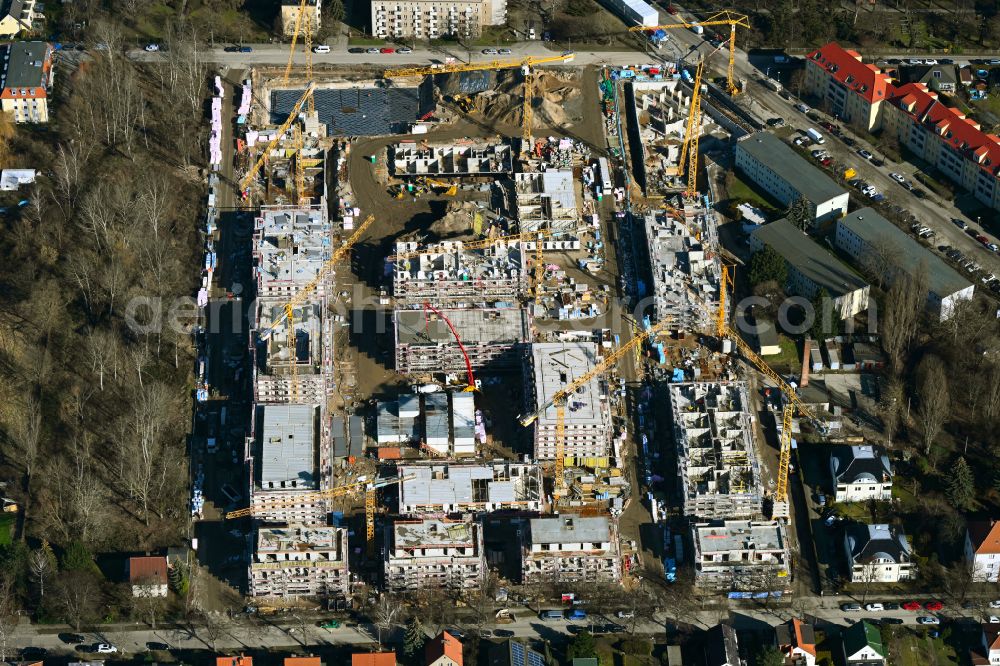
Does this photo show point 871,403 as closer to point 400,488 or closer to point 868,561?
point 868,561

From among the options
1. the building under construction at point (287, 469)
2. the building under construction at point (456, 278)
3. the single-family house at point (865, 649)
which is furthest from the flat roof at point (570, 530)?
the building under construction at point (456, 278)

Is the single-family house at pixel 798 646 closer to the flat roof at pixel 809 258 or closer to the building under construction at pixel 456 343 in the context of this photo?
the building under construction at pixel 456 343

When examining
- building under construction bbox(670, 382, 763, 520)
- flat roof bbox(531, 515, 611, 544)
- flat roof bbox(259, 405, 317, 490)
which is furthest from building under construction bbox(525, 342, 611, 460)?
flat roof bbox(259, 405, 317, 490)

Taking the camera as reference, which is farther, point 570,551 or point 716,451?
point 716,451

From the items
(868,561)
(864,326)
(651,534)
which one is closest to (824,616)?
(868,561)

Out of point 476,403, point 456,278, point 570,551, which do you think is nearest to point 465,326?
point 456,278

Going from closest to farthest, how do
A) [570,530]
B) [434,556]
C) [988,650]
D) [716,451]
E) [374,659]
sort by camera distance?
[374,659]
[988,650]
[434,556]
[570,530]
[716,451]

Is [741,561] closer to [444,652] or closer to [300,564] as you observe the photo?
[444,652]
